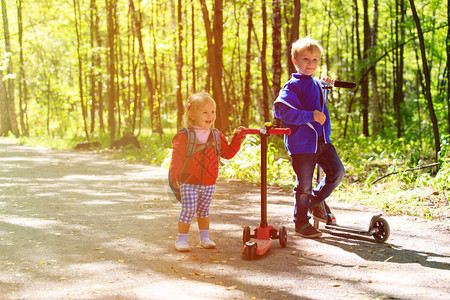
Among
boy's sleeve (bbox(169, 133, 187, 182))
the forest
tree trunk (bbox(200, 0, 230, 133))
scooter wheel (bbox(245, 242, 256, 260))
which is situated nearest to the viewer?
scooter wheel (bbox(245, 242, 256, 260))

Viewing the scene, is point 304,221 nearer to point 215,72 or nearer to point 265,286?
point 265,286

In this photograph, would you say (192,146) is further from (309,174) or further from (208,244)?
(309,174)

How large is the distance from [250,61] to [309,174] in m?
15.0

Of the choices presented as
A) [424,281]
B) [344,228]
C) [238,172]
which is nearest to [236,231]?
[344,228]

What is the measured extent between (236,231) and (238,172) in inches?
200

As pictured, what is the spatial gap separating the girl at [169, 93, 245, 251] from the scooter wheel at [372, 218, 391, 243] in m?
1.69

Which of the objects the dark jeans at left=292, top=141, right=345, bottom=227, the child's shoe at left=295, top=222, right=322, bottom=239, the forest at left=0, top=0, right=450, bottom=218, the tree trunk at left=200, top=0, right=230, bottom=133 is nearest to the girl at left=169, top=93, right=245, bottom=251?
the dark jeans at left=292, top=141, right=345, bottom=227

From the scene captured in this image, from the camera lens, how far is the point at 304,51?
5137mm

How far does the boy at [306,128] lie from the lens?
5.14 metres

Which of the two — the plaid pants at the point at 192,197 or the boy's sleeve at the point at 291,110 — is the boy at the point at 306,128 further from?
the plaid pants at the point at 192,197

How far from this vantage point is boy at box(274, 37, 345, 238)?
5143 millimetres

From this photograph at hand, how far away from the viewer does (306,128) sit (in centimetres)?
522

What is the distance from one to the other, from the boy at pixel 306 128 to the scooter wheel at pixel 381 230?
588 millimetres

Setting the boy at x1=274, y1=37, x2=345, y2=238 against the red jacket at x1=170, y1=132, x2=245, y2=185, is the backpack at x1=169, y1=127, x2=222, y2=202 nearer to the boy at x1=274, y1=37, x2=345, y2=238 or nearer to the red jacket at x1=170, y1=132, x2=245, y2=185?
the red jacket at x1=170, y1=132, x2=245, y2=185
